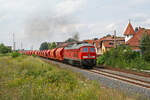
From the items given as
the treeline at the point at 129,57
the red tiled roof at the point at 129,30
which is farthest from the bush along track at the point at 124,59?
the red tiled roof at the point at 129,30

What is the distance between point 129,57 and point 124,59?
2.24ft

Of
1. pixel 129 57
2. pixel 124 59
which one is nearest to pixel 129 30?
pixel 129 57

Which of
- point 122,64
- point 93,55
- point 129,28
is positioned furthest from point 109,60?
point 129,28

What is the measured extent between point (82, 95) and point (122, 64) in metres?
15.9

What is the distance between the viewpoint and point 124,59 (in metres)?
21.1

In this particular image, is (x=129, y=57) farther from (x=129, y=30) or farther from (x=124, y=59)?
(x=129, y=30)

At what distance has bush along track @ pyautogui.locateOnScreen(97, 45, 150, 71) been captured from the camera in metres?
18.4

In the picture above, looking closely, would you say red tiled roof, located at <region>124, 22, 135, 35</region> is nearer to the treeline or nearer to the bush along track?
the treeline

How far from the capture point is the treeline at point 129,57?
1882 cm

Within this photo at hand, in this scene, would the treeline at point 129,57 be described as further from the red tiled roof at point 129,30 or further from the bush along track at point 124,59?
the red tiled roof at point 129,30

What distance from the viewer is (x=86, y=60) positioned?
62.7 ft

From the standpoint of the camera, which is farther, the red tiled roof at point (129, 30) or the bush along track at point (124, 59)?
the red tiled roof at point (129, 30)

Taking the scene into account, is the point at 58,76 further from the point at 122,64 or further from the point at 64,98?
the point at 122,64

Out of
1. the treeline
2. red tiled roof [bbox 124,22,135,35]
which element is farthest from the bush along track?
red tiled roof [bbox 124,22,135,35]
